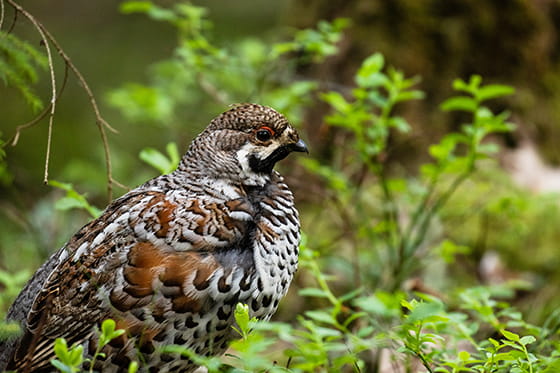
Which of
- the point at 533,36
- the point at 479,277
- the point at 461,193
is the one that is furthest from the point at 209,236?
the point at 533,36

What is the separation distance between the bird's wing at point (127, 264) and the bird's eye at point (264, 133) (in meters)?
0.34

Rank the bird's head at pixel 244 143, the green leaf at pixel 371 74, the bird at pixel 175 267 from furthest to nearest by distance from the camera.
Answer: the green leaf at pixel 371 74 → the bird's head at pixel 244 143 → the bird at pixel 175 267

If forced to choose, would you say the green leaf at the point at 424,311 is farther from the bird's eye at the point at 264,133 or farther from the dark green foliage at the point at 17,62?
the dark green foliage at the point at 17,62

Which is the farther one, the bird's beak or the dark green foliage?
the bird's beak

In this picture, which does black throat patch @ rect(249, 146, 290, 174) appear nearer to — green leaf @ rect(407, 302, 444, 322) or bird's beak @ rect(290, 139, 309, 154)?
bird's beak @ rect(290, 139, 309, 154)

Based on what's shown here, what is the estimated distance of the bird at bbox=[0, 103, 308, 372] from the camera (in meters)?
2.58

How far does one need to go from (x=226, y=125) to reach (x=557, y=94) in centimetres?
433

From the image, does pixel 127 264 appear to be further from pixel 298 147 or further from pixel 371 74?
pixel 371 74

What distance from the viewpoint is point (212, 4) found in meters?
14.4

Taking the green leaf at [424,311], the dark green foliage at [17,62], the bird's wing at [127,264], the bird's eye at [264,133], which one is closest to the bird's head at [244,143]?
the bird's eye at [264,133]

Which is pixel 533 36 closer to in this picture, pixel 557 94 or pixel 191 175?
pixel 557 94

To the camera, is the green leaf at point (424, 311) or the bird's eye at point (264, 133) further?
the bird's eye at point (264, 133)

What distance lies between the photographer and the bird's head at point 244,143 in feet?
9.74

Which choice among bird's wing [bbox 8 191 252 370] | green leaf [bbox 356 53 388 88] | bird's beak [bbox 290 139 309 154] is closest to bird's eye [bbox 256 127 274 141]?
bird's beak [bbox 290 139 309 154]
